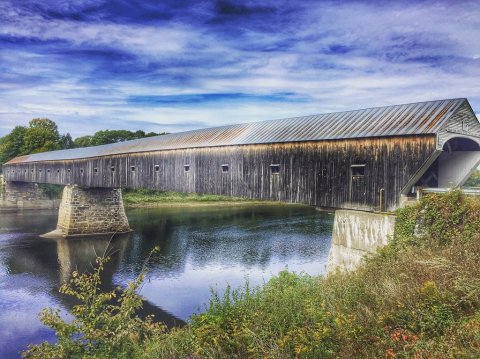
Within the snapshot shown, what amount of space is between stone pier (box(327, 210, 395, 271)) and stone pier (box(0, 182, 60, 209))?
43.1 metres

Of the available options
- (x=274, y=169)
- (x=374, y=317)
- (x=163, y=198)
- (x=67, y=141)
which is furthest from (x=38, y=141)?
(x=374, y=317)

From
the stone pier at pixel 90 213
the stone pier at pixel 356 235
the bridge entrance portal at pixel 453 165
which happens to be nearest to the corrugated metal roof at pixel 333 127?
the bridge entrance portal at pixel 453 165

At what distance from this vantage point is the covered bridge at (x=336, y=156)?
10.7 meters

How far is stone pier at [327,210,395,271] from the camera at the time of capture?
10.6m

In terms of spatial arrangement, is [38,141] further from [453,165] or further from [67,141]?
[453,165]

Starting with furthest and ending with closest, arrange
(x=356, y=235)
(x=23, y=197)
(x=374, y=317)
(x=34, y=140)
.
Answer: (x=34, y=140), (x=23, y=197), (x=356, y=235), (x=374, y=317)

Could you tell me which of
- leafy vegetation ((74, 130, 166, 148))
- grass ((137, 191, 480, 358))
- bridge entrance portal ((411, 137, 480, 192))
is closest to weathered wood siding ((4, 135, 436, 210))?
bridge entrance portal ((411, 137, 480, 192))

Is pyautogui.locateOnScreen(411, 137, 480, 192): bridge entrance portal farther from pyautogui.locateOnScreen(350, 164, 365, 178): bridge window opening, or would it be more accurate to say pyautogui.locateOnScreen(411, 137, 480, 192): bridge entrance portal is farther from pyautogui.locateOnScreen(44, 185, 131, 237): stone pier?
pyautogui.locateOnScreen(44, 185, 131, 237): stone pier

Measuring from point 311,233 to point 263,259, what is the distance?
7450 mm

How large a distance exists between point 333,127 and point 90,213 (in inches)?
877

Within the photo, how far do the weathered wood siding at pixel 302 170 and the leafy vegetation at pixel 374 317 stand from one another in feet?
7.80

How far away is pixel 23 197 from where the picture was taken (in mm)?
45719

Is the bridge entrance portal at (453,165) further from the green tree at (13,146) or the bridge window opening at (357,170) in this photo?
the green tree at (13,146)

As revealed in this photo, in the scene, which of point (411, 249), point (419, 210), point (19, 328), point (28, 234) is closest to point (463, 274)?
point (411, 249)
